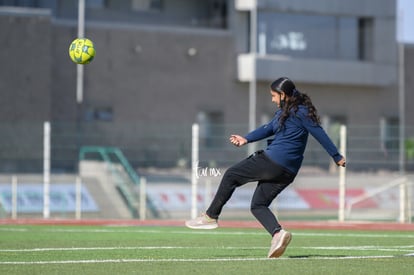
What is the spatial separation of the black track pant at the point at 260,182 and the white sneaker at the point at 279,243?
196 mm

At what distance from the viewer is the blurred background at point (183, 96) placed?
30.7 meters

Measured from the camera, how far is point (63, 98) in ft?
139

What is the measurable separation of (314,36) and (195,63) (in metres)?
5.83

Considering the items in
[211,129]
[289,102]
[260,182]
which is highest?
[289,102]

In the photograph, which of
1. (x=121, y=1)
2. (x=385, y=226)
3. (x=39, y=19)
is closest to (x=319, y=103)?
(x=121, y=1)

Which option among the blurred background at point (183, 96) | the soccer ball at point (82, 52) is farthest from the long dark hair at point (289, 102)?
the blurred background at point (183, 96)

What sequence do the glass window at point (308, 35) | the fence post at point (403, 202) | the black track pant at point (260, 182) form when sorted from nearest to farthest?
1. the black track pant at point (260, 182)
2. the fence post at point (403, 202)
3. the glass window at point (308, 35)

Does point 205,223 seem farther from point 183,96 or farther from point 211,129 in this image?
point 183,96

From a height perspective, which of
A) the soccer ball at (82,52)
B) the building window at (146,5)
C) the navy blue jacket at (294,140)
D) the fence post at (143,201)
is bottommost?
the fence post at (143,201)

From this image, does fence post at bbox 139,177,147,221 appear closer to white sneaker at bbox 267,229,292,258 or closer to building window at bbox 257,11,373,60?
building window at bbox 257,11,373,60

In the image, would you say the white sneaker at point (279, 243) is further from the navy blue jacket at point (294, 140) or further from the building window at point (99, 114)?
the building window at point (99, 114)

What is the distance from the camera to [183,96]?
4503 cm

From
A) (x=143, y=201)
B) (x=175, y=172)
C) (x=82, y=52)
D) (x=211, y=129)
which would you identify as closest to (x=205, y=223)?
(x=82, y=52)

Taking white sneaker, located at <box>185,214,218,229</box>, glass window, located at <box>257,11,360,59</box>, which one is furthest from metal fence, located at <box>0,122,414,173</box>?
white sneaker, located at <box>185,214,218,229</box>
